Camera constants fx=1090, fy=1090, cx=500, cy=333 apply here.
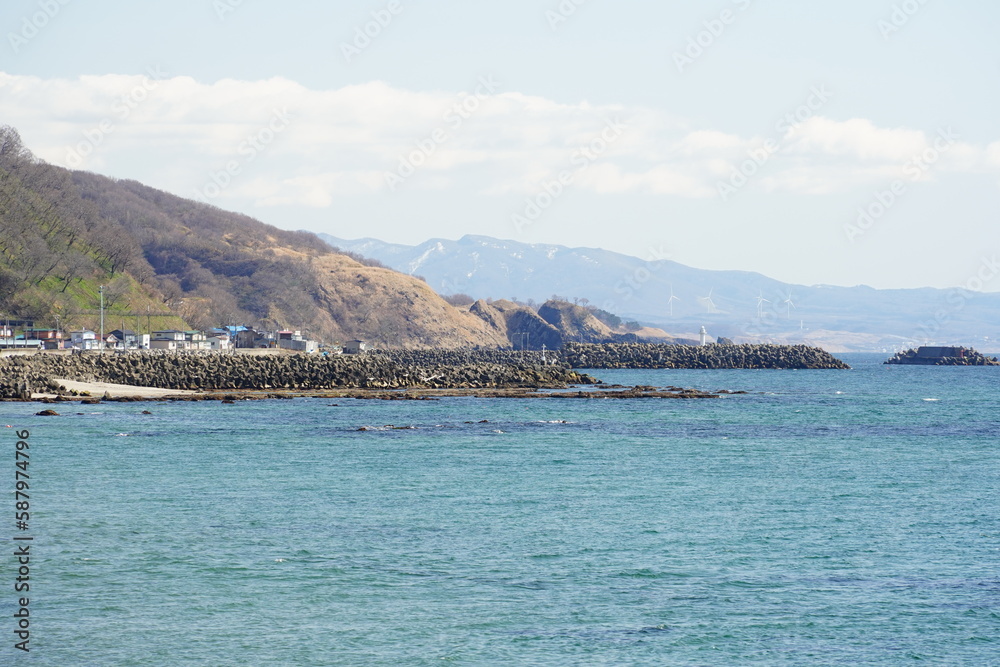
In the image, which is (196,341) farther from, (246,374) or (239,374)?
(246,374)

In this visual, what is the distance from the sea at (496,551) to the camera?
55.4ft

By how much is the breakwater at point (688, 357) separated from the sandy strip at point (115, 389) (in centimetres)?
8511

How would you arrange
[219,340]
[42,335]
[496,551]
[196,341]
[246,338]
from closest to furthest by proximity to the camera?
[496,551] → [42,335] → [196,341] → [219,340] → [246,338]

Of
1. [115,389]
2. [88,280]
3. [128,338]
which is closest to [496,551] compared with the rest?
[115,389]

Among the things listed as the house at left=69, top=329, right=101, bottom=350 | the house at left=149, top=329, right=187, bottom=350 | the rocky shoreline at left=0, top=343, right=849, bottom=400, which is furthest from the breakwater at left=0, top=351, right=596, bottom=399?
the house at left=149, top=329, right=187, bottom=350

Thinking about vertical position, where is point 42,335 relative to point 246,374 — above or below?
above

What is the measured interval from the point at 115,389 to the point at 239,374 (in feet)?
37.2

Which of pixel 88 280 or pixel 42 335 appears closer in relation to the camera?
pixel 42 335

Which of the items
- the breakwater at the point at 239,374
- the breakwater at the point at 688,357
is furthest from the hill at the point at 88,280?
the breakwater at the point at 688,357

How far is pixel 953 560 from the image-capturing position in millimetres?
22391

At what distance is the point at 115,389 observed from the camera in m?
72.0

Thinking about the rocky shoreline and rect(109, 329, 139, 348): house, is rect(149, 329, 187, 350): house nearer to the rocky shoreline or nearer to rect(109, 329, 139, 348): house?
rect(109, 329, 139, 348): house

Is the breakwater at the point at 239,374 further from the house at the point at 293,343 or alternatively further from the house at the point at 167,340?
the house at the point at 293,343

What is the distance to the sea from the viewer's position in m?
16.9
